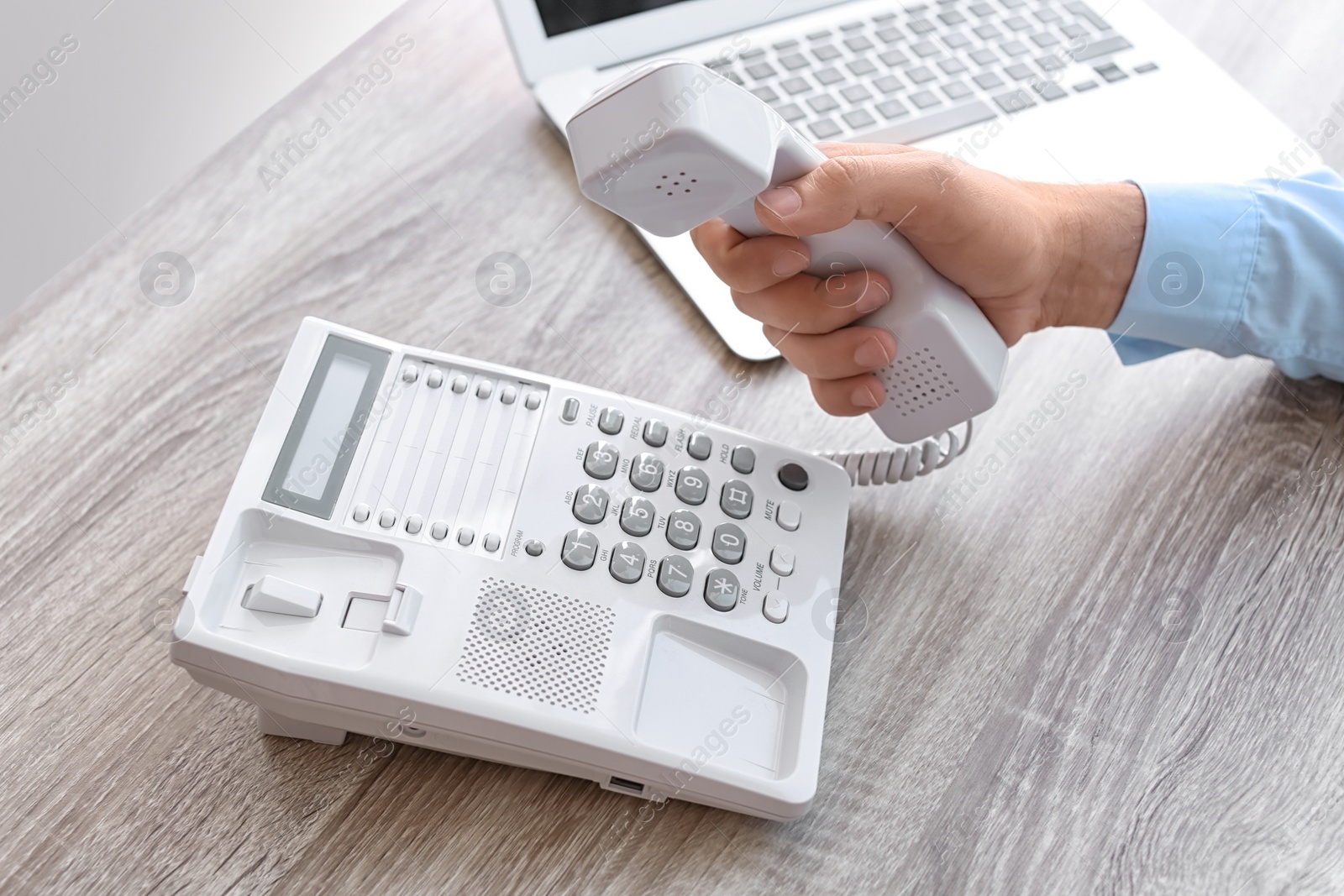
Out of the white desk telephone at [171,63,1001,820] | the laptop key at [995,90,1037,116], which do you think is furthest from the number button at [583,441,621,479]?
the laptop key at [995,90,1037,116]

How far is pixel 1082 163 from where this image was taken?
653 millimetres

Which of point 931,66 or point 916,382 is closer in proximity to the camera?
point 916,382

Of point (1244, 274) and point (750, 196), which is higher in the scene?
point (750, 196)

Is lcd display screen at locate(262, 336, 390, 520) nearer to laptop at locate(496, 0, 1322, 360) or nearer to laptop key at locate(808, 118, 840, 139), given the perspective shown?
laptop at locate(496, 0, 1322, 360)

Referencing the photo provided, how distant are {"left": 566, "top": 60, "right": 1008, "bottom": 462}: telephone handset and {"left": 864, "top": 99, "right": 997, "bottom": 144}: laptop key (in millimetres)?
180

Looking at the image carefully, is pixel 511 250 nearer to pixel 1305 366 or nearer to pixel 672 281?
pixel 672 281

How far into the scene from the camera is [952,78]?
67 centimetres

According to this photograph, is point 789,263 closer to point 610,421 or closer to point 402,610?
point 610,421

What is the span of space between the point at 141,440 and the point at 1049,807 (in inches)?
20.0

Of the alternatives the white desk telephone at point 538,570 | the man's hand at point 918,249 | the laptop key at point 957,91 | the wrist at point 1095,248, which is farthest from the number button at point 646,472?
the laptop key at point 957,91

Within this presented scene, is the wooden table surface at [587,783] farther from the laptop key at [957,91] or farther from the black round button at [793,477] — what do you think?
the laptop key at [957,91]

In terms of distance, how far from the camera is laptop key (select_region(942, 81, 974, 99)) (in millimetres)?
658

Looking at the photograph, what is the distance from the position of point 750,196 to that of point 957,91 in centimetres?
31

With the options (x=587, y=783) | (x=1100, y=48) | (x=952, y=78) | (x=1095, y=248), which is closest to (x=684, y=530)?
(x=587, y=783)
